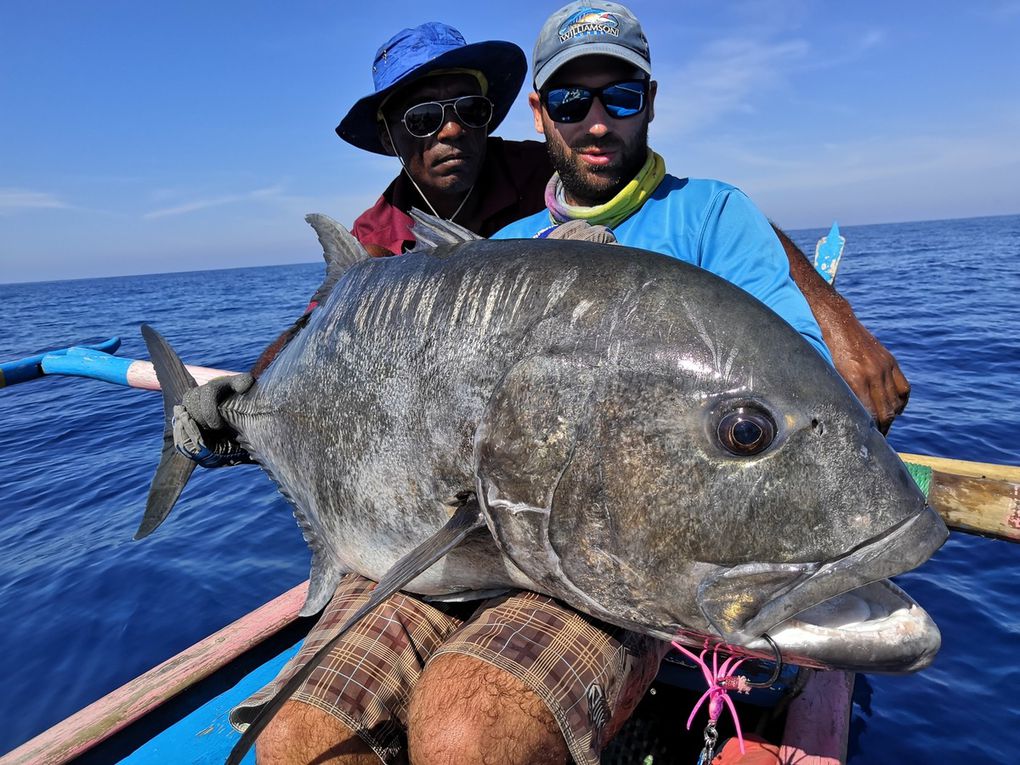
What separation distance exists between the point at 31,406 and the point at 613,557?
17.3m

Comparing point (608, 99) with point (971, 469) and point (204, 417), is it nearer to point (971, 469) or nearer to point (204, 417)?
point (204, 417)

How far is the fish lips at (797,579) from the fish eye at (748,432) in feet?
0.82

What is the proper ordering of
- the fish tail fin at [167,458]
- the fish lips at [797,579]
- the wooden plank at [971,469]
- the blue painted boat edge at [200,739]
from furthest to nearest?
the fish tail fin at [167,458] → the wooden plank at [971,469] → the blue painted boat edge at [200,739] → the fish lips at [797,579]

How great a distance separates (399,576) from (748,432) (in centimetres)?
92

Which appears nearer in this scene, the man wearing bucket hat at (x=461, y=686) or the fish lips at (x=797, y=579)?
the fish lips at (x=797, y=579)

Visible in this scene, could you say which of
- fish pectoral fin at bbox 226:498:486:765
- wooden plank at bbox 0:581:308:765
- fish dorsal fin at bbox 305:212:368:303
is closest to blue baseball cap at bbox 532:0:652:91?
fish dorsal fin at bbox 305:212:368:303

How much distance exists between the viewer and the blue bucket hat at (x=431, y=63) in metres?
3.57

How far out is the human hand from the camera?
127 inches

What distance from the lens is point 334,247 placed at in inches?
110

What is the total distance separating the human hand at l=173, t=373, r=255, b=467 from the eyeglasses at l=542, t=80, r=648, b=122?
76.5 inches

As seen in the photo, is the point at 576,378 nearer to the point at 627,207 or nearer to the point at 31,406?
the point at 627,207

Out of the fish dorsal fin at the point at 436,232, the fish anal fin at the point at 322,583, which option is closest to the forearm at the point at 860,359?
the fish dorsal fin at the point at 436,232

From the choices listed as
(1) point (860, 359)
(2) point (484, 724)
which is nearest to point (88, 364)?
(2) point (484, 724)

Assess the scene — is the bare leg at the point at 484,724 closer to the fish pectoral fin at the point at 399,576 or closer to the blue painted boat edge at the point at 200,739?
the fish pectoral fin at the point at 399,576
